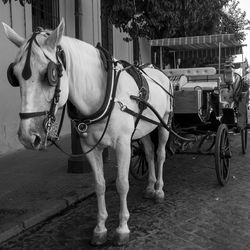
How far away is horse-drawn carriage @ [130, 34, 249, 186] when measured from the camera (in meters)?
5.99

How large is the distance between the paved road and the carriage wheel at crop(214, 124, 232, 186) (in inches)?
6.5

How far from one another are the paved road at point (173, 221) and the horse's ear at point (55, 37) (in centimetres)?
200

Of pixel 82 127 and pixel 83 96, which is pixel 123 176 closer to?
pixel 82 127

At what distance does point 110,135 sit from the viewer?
3848 millimetres

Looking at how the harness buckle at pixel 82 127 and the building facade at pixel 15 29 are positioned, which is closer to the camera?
the harness buckle at pixel 82 127

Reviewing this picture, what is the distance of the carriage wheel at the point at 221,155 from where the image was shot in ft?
18.8

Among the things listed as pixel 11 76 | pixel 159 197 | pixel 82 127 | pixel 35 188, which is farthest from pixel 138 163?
pixel 11 76

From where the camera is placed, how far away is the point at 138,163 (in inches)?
259

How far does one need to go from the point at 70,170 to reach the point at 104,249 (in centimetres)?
309

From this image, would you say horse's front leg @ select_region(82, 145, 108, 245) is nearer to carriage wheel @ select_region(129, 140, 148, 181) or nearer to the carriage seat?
carriage wheel @ select_region(129, 140, 148, 181)

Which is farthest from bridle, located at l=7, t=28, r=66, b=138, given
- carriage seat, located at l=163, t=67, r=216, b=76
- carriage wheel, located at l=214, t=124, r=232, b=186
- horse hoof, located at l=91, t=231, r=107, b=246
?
carriage seat, located at l=163, t=67, r=216, b=76

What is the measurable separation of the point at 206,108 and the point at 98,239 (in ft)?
10.5

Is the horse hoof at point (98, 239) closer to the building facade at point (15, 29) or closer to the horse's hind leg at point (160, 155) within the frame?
the horse's hind leg at point (160, 155)

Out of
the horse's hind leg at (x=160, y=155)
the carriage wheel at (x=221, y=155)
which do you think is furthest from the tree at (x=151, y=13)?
the horse's hind leg at (x=160, y=155)
